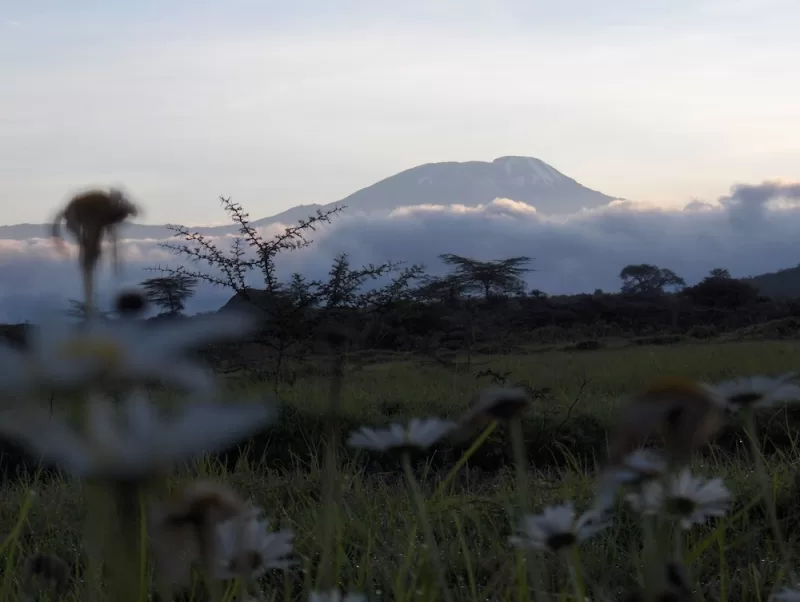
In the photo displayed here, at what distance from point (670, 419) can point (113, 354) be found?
26cm

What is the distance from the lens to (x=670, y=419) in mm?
435

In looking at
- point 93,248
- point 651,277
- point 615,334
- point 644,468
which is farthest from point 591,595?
point 651,277

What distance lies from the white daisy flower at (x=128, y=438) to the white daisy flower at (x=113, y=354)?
0.05 ft

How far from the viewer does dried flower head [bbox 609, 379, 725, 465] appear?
40cm

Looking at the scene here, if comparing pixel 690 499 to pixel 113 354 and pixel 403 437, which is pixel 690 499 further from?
pixel 113 354

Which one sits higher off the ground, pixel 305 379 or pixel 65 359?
pixel 65 359

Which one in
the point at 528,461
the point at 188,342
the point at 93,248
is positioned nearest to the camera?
the point at 188,342

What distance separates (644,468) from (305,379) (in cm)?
624

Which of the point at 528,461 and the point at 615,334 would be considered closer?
the point at 528,461

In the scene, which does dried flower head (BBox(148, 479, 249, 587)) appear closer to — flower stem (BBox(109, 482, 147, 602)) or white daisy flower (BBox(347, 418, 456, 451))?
flower stem (BBox(109, 482, 147, 602))

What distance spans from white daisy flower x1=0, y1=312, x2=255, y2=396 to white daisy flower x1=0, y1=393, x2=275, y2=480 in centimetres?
2

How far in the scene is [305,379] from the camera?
6758 mm

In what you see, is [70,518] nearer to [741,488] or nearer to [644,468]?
[741,488]

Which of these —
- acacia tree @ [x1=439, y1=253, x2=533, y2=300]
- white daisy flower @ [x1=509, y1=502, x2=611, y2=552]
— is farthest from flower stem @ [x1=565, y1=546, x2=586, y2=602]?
acacia tree @ [x1=439, y1=253, x2=533, y2=300]
